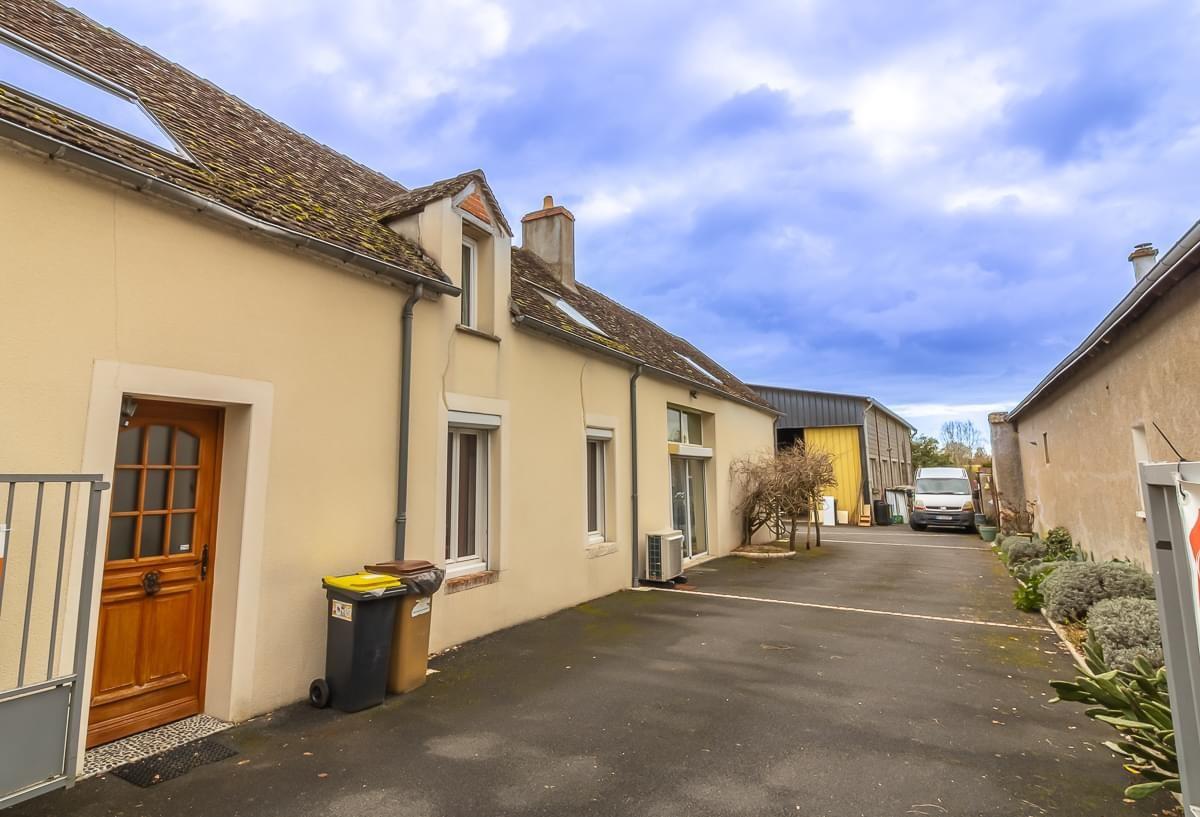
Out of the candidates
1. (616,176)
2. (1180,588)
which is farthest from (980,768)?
(616,176)

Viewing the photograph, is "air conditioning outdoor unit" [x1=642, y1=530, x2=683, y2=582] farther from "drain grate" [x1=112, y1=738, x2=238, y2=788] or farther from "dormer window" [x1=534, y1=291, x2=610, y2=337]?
"drain grate" [x1=112, y1=738, x2=238, y2=788]

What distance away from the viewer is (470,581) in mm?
6434

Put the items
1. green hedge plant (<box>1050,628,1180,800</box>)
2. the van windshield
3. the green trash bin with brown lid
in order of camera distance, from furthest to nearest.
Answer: the van windshield
the green trash bin with brown lid
green hedge plant (<box>1050,628,1180,800</box>)

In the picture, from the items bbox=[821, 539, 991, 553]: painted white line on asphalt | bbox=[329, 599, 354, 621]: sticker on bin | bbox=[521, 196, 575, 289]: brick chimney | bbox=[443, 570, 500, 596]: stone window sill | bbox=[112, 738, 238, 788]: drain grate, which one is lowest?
bbox=[821, 539, 991, 553]: painted white line on asphalt

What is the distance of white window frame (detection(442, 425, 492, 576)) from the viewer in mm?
6637

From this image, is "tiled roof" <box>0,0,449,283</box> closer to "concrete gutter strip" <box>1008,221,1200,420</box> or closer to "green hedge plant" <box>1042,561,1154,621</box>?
"concrete gutter strip" <box>1008,221,1200,420</box>

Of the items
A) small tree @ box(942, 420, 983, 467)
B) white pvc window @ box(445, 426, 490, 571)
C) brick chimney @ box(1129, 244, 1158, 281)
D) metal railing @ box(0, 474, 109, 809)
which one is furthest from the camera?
small tree @ box(942, 420, 983, 467)

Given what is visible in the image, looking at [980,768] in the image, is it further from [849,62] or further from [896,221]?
[896,221]

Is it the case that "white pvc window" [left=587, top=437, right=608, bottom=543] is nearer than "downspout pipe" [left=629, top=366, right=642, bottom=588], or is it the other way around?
"white pvc window" [left=587, top=437, right=608, bottom=543]

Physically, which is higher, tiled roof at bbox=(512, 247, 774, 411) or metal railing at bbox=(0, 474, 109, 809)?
tiled roof at bbox=(512, 247, 774, 411)

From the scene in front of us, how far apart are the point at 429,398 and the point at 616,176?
10.8 m

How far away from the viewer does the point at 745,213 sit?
55.2ft

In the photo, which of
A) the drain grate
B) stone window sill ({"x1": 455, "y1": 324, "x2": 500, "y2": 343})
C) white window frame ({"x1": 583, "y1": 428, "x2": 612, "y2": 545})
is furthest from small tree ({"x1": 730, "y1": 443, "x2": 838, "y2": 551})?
the drain grate

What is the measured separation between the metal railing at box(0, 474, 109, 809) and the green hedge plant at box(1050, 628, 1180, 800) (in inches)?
211
